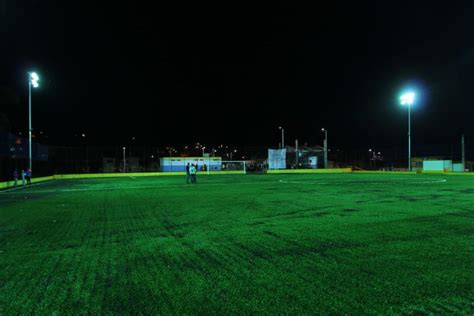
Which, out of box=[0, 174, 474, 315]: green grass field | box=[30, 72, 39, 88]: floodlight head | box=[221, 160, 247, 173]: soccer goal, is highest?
box=[30, 72, 39, 88]: floodlight head

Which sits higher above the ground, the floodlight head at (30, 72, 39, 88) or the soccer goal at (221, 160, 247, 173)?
the floodlight head at (30, 72, 39, 88)

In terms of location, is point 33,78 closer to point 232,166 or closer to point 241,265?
point 241,265

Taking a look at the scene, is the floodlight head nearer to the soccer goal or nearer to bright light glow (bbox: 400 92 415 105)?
the soccer goal

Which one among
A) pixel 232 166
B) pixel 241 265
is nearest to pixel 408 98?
pixel 232 166

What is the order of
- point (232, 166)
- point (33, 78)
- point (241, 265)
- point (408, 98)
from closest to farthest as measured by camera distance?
point (241, 265) < point (33, 78) < point (408, 98) < point (232, 166)

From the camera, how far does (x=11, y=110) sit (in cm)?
6562

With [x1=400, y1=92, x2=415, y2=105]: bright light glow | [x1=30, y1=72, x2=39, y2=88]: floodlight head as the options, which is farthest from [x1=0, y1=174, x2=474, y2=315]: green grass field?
[x1=400, y1=92, x2=415, y2=105]: bright light glow

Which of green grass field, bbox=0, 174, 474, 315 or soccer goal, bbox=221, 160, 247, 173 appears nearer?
green grass field, bbox=0, 174, 474, 315

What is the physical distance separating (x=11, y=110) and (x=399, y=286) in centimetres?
7502

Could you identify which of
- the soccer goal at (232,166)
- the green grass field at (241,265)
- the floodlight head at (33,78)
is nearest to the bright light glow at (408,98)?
the soccer goal at (232,166)

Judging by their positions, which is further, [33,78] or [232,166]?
[232,166]

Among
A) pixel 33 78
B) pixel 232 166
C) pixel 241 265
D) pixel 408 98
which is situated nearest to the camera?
pixel 241 265

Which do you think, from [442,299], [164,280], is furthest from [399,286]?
[164,280]

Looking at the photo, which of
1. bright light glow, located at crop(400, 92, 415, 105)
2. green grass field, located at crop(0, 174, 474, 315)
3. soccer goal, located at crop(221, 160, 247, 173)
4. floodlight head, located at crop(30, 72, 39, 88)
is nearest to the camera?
→ green grass field, located at crop(0, 174, 474, 315)
